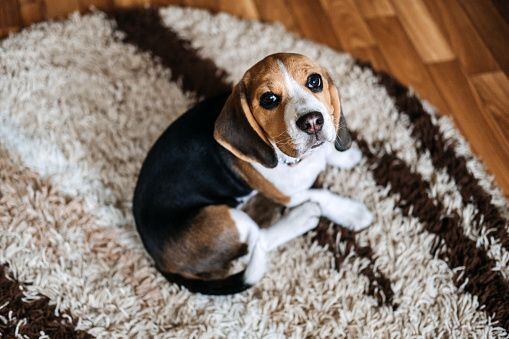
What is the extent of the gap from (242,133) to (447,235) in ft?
3.60

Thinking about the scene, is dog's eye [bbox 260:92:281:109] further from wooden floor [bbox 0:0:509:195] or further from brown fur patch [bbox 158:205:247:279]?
wooden floor [bbox 0:0:509:195]

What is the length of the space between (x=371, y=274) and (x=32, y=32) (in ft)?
7.85

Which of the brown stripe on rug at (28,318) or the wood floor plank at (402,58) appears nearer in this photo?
the brown stripe on rug at (28,318)

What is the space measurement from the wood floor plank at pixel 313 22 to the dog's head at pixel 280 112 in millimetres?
1244

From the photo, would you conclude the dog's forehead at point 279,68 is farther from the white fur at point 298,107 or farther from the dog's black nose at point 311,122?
the dog's black nose at point 311,122

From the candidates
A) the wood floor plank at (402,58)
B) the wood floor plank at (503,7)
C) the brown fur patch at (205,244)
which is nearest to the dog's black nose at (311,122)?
the brown fur patch at (205,244)

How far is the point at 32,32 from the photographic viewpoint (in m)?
3.11

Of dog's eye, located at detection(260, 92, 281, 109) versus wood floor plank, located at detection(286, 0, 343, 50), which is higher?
dog's eye, located at detection(260, 92, 281, 109)

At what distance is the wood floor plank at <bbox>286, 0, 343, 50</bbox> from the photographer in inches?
121

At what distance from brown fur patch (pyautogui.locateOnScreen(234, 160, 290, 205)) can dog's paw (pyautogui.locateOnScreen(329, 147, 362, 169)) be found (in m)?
0.43

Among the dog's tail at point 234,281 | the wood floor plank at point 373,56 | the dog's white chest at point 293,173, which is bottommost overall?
the dog's tail at point 234,281

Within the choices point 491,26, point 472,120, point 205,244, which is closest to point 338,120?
point 205,244

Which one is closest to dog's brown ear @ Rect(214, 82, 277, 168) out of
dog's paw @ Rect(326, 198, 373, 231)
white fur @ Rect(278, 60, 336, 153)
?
white fur @ Rect(278, 60, 336, 153)

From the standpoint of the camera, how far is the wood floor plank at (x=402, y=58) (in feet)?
9.27
